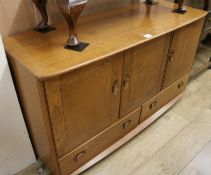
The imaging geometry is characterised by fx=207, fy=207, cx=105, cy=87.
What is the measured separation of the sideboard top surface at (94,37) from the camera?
2.78 ft

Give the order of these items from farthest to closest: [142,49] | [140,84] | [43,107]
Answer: [140,84], [142,49], [43,107]

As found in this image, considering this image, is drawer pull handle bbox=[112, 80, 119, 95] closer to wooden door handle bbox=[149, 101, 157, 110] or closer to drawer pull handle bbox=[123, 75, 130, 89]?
drawer pull handle bbox=[123, 75, 130, 89]

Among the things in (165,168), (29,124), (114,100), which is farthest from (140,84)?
(29,124)

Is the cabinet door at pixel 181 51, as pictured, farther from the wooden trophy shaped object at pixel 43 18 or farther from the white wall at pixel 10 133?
the white wall at pixel 10 133

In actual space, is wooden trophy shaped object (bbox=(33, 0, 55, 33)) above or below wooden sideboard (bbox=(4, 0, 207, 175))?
above

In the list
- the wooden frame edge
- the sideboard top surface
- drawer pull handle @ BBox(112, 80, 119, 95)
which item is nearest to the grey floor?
the wooden frame edge

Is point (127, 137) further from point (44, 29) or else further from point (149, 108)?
point (44, 29)

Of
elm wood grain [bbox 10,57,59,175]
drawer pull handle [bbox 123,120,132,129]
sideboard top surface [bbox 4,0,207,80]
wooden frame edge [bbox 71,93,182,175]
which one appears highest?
sideboard top surface [bbox 4,0,207,80]

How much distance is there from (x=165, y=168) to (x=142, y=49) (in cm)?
79

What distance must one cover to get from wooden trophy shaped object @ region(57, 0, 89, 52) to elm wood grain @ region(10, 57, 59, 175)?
237 mm

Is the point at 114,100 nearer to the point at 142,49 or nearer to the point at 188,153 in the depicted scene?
the point at 142,49

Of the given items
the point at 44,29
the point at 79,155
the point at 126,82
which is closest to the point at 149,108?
the point at 126,82

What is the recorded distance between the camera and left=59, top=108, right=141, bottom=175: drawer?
111cm

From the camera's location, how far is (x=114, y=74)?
107 cm
